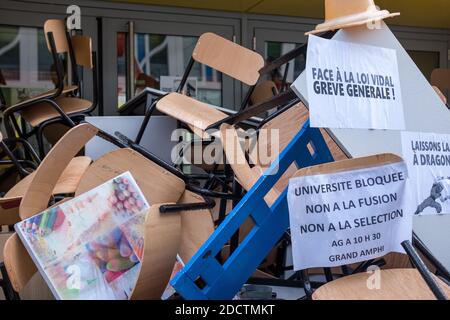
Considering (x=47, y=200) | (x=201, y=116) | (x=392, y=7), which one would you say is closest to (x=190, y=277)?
(x=47, y=200)

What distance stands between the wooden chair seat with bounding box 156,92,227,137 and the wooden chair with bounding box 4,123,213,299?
218mm

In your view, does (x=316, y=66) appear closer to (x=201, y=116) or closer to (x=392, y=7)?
(x=201, y=116)

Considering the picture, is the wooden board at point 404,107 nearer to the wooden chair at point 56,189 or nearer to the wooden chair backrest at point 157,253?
the wooden chair backrest at point 157,253

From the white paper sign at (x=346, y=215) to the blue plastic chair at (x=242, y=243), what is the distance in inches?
7.0

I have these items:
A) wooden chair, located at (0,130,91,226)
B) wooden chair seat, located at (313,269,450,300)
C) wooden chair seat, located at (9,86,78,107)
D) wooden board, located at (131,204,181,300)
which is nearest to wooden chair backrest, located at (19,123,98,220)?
wooden chair, located at (0,130,91,226)

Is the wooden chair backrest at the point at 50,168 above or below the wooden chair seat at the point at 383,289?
above

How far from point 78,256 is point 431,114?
1216mm

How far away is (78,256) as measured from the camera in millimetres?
1486

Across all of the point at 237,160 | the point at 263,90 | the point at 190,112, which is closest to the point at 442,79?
the point at 263,90

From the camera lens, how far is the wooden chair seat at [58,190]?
1720 mm

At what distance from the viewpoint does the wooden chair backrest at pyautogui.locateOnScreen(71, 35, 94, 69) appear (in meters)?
2.80

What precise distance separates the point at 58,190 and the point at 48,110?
3.02ft

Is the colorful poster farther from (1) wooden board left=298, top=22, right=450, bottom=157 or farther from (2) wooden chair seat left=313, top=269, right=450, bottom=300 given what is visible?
(1) wooden board left=298, top=22, right=450, bottom=157

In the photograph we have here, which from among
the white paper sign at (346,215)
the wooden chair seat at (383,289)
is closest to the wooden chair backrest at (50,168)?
the white paper sign at (346,215)
